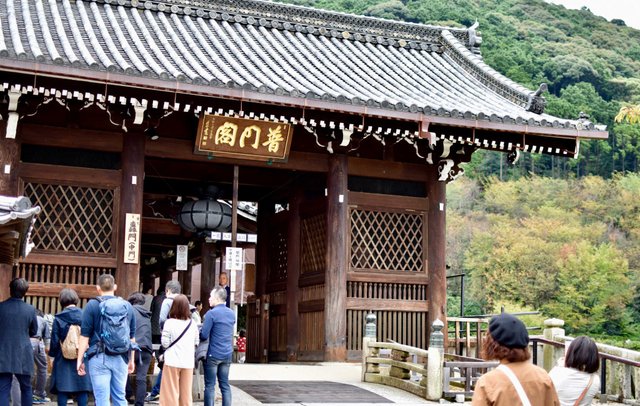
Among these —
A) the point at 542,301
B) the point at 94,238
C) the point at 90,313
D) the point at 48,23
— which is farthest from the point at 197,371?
the point at 542,301

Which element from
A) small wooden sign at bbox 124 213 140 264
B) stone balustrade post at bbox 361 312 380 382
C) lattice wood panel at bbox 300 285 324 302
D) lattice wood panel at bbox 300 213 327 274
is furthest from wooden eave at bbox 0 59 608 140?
lattice wood panel at bbox 300 285 324 302

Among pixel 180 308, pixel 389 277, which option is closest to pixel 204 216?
pixel 389 277

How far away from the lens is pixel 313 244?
17.9 metres

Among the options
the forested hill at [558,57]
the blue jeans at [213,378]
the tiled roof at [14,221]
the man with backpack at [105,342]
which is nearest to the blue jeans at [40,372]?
the tiled roof at [14,221]

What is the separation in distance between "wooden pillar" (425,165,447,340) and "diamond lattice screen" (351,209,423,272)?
0.65ft

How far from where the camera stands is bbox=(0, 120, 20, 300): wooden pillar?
1437 centimetres

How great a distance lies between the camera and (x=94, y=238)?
15258 millimetres

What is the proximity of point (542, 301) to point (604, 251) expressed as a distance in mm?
5216

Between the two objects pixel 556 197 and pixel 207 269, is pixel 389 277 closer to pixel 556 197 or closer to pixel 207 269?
pixel 207 269

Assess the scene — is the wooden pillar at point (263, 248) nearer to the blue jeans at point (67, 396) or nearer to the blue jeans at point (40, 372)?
the blue jeans at point (40, 372)

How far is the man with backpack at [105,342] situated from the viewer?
30.1 feet

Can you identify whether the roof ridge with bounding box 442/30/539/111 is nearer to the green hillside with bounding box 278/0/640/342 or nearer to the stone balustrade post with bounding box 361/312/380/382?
the stone balustrade post with bounding box 361/312/380/382

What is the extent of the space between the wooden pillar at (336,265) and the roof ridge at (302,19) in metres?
4.71

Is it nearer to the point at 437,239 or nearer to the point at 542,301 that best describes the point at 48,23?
the point at 437,239
